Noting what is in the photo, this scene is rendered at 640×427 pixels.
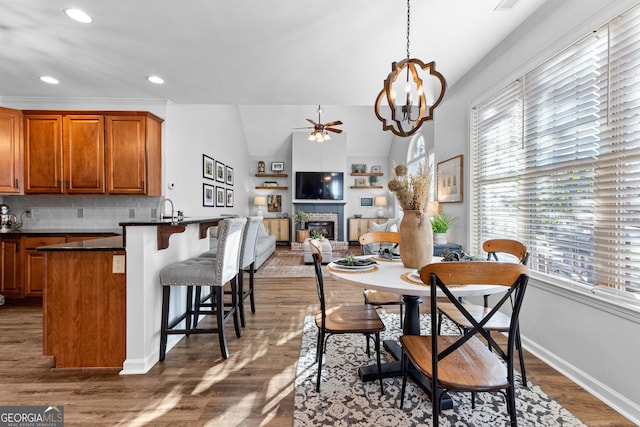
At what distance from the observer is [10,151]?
3422mm

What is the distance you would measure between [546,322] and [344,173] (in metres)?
6.70

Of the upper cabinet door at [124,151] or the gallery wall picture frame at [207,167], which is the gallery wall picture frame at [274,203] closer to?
the gallery wall picture frame at [207,167]

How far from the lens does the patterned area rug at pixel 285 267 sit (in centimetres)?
484

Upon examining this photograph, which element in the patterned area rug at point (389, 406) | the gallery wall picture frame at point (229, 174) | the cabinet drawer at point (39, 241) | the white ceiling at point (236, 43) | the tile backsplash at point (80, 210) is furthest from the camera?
the gallery wall picture frame at point (229, 174)

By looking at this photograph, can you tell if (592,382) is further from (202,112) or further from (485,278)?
(202,112)

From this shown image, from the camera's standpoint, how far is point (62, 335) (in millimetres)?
1967

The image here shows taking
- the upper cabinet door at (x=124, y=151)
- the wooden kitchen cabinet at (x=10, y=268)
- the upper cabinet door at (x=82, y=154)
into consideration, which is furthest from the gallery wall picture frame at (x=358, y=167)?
the wooden kitchen cabinet at (x=10, y=268)

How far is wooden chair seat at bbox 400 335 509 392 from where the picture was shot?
1.10 metres

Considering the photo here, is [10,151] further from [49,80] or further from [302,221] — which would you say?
[302,221]

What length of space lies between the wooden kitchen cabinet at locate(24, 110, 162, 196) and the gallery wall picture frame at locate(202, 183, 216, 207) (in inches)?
67.1

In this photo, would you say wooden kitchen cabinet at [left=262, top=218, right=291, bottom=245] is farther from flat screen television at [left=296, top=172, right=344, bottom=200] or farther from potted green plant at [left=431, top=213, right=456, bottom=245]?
potted green plant at [left=431, top=213, right=456, bottom=245]

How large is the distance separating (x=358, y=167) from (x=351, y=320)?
7.73 meters

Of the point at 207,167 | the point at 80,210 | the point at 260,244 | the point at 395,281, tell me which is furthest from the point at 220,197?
the point at 395,281

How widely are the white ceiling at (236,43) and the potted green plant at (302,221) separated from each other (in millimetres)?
4858
